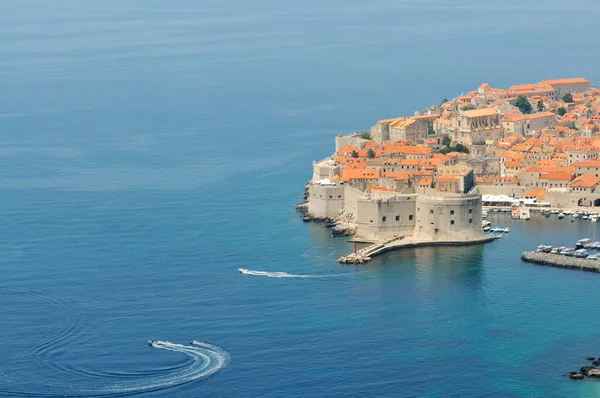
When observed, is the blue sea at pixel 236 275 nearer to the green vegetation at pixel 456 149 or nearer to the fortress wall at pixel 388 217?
the fortress wall at pixel 388 217

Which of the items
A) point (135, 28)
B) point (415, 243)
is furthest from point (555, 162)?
point (135, 28)

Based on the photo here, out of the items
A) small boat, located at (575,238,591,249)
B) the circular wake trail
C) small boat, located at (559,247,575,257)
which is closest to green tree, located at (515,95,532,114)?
small boat, located at (575,238,591,249)

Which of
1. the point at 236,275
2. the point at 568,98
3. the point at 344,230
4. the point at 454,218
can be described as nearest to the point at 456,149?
the point at 344,230

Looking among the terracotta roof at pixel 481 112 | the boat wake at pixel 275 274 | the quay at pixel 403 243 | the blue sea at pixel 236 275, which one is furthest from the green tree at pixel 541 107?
the boat wake at pixel 275 274

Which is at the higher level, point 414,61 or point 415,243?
point 414,61

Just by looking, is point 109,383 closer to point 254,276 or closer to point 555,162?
point 254,276

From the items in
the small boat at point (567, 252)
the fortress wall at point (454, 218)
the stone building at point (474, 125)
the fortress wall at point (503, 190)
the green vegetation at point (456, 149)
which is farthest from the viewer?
the stone building at point (474, 125)

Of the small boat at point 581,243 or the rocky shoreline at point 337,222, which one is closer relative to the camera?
the small boat at point 581,243
